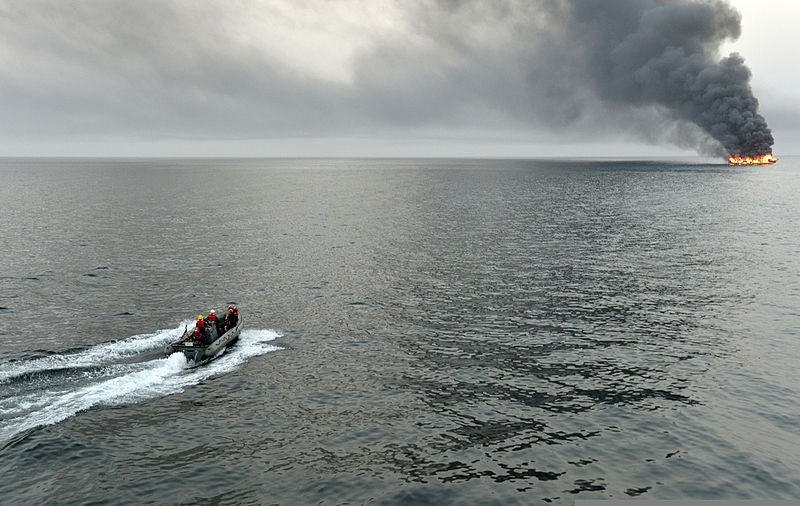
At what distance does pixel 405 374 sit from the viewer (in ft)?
127

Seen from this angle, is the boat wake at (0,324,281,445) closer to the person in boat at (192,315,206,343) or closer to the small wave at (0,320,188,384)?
the small wave at (0,320,188,384)

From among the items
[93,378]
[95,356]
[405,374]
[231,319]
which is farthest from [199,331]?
[405,374]

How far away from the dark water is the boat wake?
193 millimetres

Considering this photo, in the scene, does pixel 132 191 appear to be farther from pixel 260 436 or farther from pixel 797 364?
pixel 797 364

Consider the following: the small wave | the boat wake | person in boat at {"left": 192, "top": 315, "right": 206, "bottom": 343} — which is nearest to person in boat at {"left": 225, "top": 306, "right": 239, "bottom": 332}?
the boat wake

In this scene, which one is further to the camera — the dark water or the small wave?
the small wave

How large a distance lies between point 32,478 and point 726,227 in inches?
4515

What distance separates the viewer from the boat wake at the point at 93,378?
104ft

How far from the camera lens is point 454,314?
52.0 metres

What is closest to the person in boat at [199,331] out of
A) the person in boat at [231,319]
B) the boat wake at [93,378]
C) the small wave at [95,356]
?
the boat wake at [93,378]

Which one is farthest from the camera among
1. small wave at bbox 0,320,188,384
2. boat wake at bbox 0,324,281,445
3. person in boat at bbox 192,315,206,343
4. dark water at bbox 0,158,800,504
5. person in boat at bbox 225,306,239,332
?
person in boat at bbox 225,306,239,332

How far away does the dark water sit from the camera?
26438 mm

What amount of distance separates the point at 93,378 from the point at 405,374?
21570 millimetres

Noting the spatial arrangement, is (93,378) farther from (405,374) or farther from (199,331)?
(405,374)
